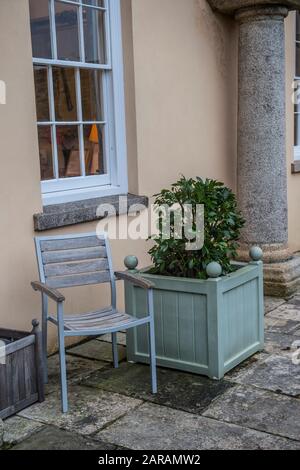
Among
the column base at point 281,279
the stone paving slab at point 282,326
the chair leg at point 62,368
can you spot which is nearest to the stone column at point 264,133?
the column base at point 281,279

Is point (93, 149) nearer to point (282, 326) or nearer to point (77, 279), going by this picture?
point (77, 279)

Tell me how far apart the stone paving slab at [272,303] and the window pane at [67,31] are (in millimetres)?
2648

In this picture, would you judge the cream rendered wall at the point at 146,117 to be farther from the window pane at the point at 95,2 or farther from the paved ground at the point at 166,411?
the paved ground at the point at 166,411

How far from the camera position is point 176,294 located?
152 inches

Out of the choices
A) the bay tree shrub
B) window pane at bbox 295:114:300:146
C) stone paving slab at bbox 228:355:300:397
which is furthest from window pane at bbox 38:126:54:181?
window pane at bbox 295:114:300:146

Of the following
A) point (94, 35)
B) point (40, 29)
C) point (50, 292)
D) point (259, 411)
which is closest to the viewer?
point (259, 411)

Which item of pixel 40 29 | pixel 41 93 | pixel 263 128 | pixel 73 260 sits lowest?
pixel 73 260

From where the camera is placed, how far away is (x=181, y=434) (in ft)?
10.1

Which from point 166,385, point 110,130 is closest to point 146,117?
point 110,130

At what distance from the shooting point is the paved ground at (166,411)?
3020 millimetres

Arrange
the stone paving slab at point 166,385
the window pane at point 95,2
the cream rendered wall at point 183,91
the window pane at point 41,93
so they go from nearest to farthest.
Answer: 1. the stone paving slab at point 166,385
2. the window pane at point 41,93
3. the window pane at point 95,2
4. the cream rendered wall at point 183,91

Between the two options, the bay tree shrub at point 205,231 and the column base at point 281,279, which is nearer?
the bay tree shrub at point 205,231

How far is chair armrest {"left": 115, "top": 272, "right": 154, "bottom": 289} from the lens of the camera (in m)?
3.63

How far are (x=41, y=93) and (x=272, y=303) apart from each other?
9.05 ft
